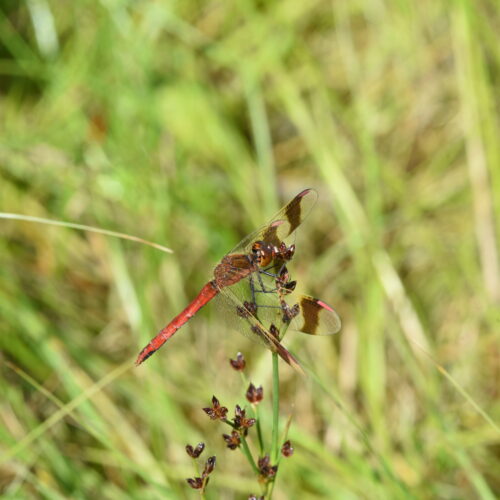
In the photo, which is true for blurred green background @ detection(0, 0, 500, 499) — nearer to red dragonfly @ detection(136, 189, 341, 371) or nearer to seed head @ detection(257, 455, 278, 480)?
red dragonfly @ detection(136, 189, 341, 371)

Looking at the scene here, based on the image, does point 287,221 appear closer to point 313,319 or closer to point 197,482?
point 313,319

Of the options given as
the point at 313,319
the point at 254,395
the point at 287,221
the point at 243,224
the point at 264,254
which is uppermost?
the point at 243,224

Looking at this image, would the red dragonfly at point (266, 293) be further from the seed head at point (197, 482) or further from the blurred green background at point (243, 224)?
the blurred green background at point (243, 224)

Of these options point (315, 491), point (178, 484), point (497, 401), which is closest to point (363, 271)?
point (497, 401)

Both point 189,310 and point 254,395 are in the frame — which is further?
point 189,310

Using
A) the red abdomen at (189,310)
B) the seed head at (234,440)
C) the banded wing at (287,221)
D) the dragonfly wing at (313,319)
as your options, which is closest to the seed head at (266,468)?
the seed head at (234,440)

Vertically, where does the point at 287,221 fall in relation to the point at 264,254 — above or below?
above

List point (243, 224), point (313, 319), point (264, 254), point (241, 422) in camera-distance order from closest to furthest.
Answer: point (241, 422) < point (313, 319) < point (264, 254) < point (243, 224)

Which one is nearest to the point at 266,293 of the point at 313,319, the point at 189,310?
the point at 313,319
